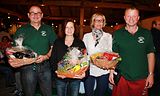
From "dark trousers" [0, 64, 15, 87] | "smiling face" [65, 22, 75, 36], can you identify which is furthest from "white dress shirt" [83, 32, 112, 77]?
"dark trousers" [0, 64, 15, 87]

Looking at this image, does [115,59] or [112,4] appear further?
[112,4]

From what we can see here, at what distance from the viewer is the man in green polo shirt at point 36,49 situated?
3.32m

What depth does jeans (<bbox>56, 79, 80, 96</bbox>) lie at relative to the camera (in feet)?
10.8

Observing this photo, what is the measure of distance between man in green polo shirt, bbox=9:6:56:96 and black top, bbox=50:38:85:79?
15 cm

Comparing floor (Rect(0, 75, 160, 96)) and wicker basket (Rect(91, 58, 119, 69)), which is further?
floor (Rect(0, 75, 160, 96))

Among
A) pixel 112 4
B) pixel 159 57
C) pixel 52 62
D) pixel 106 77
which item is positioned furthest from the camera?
pixel 112 4

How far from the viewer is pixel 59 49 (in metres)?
3.27

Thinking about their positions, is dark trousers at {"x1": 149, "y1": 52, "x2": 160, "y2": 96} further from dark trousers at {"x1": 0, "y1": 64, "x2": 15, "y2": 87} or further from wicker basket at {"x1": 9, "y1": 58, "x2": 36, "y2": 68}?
dark trousers at {"x1": 0, "y1": 64, "x2": 15, "y2": 87}

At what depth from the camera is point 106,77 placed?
11.6 ft

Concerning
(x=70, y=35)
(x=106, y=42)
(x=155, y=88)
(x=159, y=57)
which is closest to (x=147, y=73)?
(x=106, y=42)

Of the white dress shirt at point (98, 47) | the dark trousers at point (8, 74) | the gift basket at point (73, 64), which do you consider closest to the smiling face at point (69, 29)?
the gift basket at point (73, 64)

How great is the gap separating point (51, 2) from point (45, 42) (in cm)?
807

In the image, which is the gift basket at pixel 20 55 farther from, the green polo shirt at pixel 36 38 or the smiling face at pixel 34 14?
the smiling face at pixel 34 14

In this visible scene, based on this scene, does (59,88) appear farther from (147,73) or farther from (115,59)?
(147,73)
